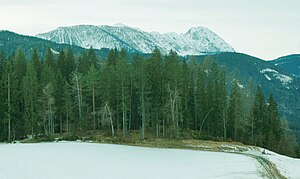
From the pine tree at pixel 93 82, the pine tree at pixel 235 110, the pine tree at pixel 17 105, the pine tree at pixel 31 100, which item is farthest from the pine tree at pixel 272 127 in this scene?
the pine tree at pixel 17 105

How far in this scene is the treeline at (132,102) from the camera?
275 feet

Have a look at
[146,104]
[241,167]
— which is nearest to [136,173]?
[241,167]

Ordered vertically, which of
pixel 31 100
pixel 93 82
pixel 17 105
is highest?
pixel 93 82

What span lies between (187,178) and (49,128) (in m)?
54.7

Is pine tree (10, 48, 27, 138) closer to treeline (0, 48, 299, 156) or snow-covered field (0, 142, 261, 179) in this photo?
treeline (0, 48, 299, 156)

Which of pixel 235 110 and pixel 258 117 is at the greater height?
pixel 235 110

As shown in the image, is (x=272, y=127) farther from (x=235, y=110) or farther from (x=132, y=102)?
(x=132, y=102)

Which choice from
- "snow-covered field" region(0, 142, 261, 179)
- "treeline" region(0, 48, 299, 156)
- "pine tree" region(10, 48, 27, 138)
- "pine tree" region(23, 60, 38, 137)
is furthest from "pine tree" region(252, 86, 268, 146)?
"snow-covered field" region(0, 142, 261, 179)

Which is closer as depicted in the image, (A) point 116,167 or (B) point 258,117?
(A) point 116,167

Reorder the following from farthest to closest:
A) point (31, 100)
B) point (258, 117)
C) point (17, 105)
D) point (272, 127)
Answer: point (258, 117) → point (272, 127) → point (17, 105) → point (31, 100)

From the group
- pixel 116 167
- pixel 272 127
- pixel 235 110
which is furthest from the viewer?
pixel 272 127

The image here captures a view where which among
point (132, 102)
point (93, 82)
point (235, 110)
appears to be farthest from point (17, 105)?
point (235, 110)

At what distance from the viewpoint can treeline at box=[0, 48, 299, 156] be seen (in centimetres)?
8369

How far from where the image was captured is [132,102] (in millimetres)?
91812
